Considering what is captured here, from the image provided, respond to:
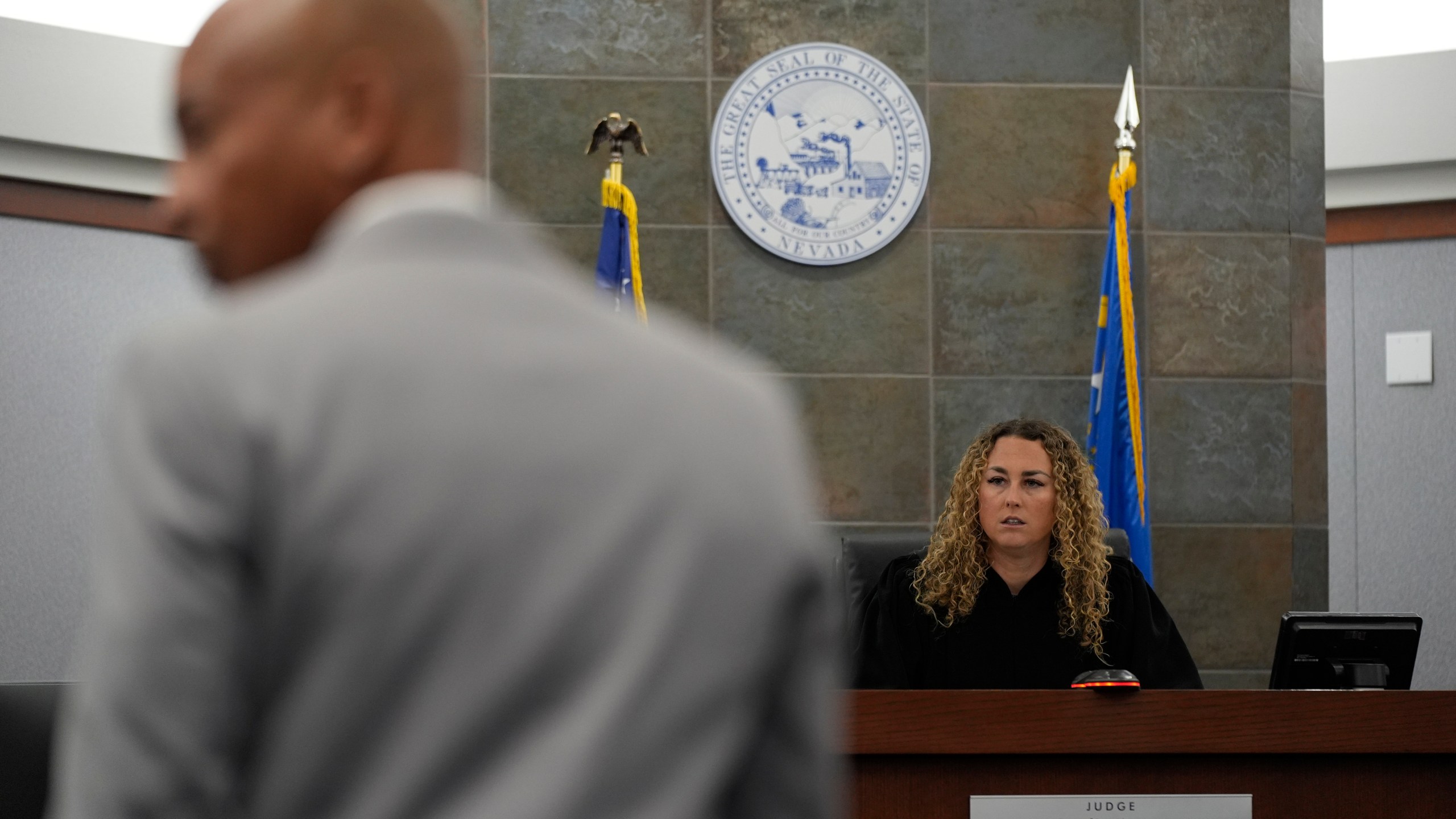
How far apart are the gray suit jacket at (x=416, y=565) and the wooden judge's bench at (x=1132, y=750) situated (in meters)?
2.33

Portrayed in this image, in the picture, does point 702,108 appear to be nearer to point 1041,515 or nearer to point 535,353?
point 1041,515

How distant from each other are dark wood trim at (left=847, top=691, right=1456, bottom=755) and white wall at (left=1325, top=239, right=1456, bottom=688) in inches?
149

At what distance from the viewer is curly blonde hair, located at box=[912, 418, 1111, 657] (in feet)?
13.0

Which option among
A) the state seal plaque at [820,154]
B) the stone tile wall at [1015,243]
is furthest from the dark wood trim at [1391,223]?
the state seal plaque at [820,154]

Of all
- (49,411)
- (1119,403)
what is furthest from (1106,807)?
(49,411)

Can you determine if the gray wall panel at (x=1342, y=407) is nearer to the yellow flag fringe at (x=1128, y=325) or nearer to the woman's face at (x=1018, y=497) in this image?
the yellow flag fringe at (x=1128, y=325)

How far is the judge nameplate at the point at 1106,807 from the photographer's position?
296cm

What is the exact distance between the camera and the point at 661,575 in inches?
27.7

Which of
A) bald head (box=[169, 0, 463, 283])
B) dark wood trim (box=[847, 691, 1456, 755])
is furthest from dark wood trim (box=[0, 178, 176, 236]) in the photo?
bald head (box=[169, 0, 463, 283])

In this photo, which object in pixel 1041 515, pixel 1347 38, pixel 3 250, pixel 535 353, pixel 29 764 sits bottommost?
pixel 29 764

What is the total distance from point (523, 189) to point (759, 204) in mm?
780

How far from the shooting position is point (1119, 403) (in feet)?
16.3

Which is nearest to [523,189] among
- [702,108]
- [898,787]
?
[702,108]

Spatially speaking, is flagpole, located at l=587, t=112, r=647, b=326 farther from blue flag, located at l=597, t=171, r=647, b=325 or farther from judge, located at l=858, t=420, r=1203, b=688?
judge, located at l=858, t=420, r=1203, b=688
